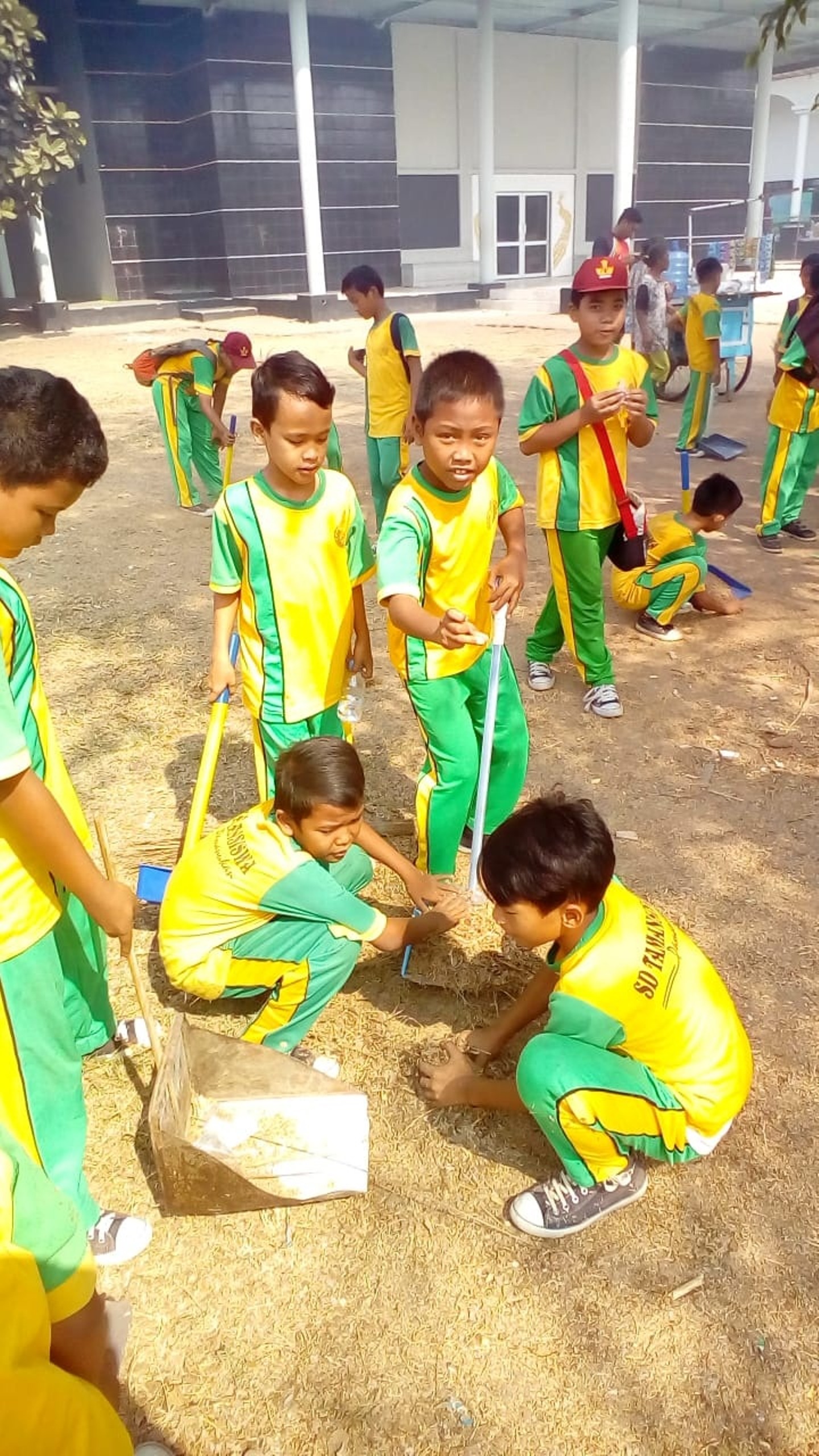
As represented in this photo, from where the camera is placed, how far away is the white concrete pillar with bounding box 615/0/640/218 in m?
18.9

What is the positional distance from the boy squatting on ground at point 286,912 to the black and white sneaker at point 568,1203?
2.17ft

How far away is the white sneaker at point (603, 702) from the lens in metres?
4.35

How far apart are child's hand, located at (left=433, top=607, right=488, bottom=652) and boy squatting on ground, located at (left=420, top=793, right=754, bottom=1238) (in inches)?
20.0

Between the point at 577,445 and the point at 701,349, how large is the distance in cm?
516

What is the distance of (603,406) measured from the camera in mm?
3682

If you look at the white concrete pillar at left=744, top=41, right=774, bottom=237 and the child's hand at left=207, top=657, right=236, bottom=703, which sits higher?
the white concrete pillar at left=744, top=41, right=774, bottom=237

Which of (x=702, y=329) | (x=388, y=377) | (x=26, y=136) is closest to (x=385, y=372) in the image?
(x=388, y=377)

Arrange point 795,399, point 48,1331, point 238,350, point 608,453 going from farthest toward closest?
point 238,350, point 795,399, point 608,453, point 48,1331

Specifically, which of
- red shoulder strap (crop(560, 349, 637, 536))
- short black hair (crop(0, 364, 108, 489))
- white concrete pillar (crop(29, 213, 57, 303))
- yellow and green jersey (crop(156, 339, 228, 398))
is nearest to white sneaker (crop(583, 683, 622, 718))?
red shoulder strap (crop(560, 349, 637, 536))

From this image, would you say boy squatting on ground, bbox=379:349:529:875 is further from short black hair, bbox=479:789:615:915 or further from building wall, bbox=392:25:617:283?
building wall, bbox=392:25:617:283

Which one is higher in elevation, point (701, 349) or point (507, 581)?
point (701, 349)

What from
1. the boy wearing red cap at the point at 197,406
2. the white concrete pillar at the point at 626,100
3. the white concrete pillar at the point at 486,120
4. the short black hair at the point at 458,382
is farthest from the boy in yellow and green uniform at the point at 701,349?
the white concrete pillar at the point at 486,120

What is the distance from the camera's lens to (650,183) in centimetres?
2492

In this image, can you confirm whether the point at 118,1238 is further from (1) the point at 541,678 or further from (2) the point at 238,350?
(2) the point at 238,350
